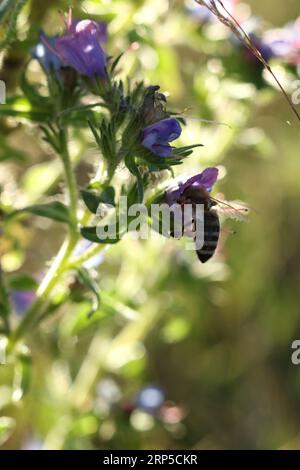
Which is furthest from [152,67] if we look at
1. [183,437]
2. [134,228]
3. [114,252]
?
[183,437]

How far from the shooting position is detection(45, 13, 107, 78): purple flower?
1.67m

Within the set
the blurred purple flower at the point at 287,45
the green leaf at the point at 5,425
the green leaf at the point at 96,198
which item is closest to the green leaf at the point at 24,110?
the green leaf at the point at 96,198

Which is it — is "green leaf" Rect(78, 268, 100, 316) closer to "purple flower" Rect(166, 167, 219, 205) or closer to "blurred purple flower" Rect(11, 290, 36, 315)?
"purple flower" Rect(166, 167, 219, 205)

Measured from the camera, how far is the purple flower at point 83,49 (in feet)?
5.46

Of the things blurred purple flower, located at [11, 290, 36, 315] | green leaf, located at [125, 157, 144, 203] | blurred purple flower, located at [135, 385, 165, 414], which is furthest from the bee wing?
blurred purple flower, located at [135, 385, 165, 414]

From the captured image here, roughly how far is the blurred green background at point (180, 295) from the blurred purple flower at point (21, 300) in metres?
0.09

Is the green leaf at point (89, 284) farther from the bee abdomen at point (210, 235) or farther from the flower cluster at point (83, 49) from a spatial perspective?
the flower cluster at point (83, 49)

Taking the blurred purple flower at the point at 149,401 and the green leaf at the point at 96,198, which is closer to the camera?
the green leaf at the point at 96,198

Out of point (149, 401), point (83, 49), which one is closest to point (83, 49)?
point (83, 49)

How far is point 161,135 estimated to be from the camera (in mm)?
1502

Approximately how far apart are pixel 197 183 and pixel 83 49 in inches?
15.7

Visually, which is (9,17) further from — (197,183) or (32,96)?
(197,183)

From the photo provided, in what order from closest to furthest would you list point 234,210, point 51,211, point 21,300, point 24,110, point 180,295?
point 234,210
point 51,211
point 24,110
point 21,300
point 180,295

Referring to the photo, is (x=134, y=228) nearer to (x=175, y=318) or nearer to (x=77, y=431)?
(x=77, y=431)
